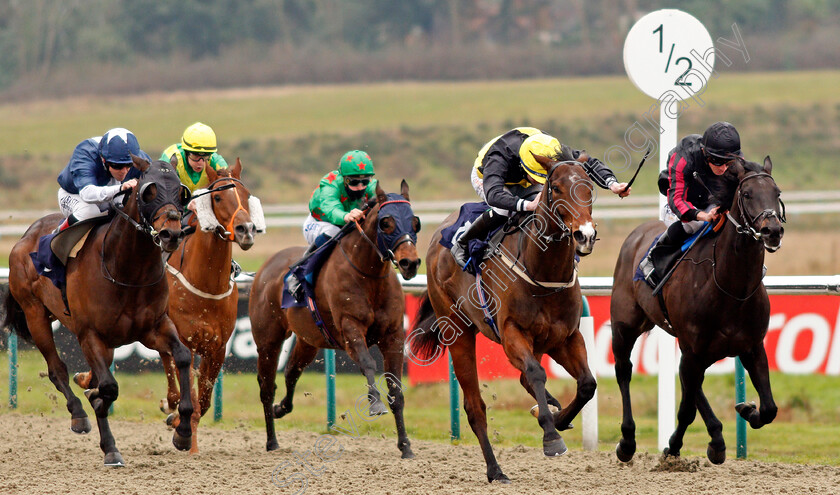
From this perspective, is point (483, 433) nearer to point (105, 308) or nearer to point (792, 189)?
point (105, 308)

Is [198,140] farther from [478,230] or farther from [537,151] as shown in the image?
[537,151]

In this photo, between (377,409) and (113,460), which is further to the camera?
(113,460)

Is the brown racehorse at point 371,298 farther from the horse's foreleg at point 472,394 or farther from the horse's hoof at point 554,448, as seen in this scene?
the horse's hoof at point 554,448

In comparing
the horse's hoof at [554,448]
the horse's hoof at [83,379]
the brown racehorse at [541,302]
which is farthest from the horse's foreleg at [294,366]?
the horse's hoof at [554,448]

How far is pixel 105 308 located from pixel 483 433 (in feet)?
7.26

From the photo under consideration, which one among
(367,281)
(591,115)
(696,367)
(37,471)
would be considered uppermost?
(591,115)

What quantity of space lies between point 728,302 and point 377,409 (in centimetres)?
205

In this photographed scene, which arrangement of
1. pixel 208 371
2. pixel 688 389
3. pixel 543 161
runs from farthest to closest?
pixel 208 371 → pixel 688 389 → pixel 543 161

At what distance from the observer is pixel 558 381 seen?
9609mm

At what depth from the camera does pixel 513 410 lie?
9125mm

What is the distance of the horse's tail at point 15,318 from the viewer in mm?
7805

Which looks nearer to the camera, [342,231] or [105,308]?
[105,308]

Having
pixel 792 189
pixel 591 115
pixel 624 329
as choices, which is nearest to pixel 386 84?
pixel 591 115

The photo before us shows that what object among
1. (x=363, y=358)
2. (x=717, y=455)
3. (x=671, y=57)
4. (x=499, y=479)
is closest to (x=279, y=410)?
(x=363, y=358)
